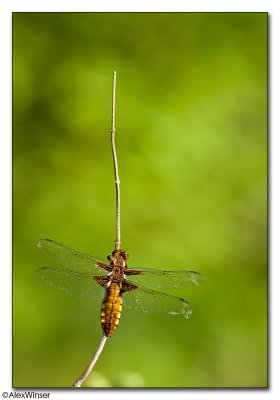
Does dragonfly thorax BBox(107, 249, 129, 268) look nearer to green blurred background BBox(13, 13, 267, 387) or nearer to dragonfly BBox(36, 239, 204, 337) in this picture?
dragonfly BBox(36, 239, 204, 337)

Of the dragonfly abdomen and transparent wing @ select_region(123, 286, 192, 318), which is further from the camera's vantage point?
transparent wing @ select_region(123, 286, 192, 318)

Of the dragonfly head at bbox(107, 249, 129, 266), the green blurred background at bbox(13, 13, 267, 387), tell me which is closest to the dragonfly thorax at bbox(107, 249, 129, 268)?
the dragonfly head at bbox(107, 249, 129, 266)

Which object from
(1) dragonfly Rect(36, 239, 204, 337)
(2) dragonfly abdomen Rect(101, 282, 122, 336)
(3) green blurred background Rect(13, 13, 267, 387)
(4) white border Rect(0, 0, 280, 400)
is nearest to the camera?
(2) dragonfly abdomen Rect(101, 282, 122, 336)

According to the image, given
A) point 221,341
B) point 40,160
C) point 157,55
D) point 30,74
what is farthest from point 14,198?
point 221,341

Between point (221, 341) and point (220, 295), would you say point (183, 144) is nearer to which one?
point (220, 295)
